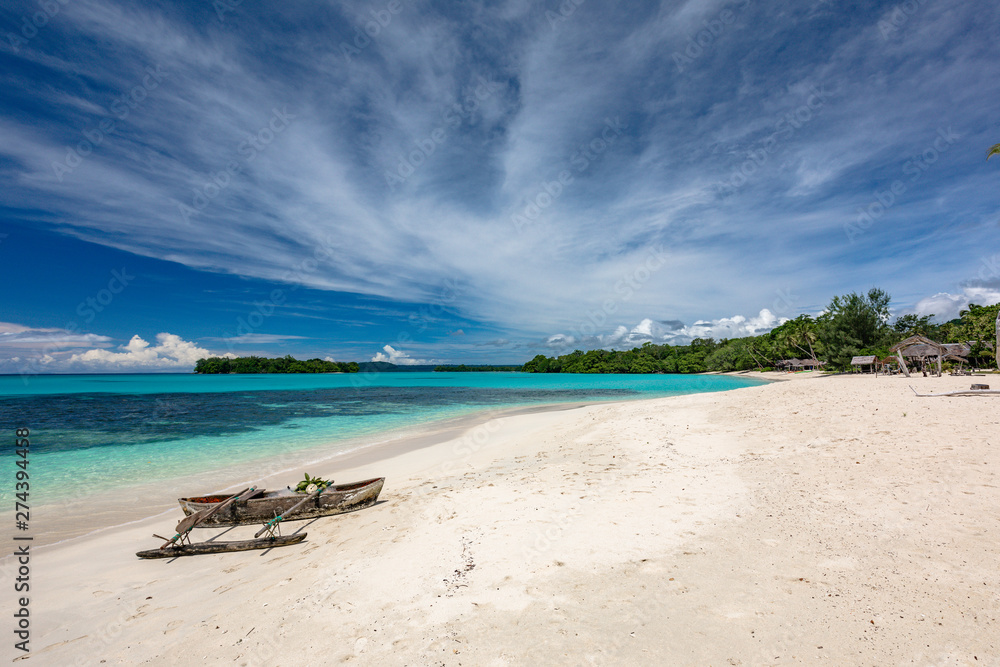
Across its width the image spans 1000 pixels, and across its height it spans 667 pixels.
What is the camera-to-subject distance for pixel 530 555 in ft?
18.9

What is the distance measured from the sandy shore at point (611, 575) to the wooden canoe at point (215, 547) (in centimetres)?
16

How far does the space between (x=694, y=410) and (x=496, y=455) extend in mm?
9956

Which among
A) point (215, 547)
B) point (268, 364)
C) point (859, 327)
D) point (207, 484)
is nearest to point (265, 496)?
point (215, 547)

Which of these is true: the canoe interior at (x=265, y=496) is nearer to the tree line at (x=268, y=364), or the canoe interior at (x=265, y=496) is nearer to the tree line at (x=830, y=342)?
the tree line at (x=830, y=342)

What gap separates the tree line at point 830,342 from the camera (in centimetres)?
4853

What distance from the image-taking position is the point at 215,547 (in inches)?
294

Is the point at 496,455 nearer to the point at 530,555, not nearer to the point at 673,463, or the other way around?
the point at 673,463

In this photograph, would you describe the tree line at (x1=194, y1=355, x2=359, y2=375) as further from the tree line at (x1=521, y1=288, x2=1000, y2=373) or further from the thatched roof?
the thatched roof

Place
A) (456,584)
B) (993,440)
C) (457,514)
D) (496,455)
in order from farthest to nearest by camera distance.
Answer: (496,455) → (993,440) → (457,514) → (456,584)

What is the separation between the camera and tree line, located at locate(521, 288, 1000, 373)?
4853 cm

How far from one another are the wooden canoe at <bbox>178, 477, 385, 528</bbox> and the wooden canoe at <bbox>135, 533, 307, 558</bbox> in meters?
1.19

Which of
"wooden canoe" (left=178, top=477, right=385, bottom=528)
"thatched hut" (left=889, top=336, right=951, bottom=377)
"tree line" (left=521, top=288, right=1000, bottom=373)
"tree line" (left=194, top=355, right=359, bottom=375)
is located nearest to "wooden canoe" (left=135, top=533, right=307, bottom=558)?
"wooden canoe" (left=178, top=477, right=385, bottom=528)

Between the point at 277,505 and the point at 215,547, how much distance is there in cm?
144

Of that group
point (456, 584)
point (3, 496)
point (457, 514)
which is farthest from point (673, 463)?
point (3, 496)
